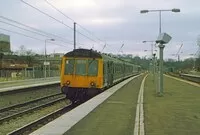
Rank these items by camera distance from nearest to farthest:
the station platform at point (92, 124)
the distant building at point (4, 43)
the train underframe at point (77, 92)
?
the station platform at point (92, 124)
the train underframe at point (77, 92)
the distant building at point (4, 43)

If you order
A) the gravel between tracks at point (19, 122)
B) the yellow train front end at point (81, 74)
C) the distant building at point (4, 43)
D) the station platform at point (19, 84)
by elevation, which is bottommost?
the gravel between tracks at point (19, 122)

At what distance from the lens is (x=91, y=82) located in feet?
81.9

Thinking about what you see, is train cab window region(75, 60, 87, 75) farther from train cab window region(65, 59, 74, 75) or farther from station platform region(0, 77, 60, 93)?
station platform region(0, 77, 60, 93)

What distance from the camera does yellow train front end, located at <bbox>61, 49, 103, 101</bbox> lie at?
81.7ft

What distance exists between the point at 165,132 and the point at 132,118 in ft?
9.87

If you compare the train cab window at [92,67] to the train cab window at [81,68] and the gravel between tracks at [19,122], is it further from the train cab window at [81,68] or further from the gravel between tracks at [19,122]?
the gravel between tracks at [19,122]

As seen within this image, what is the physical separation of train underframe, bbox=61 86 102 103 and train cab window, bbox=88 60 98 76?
0.93 meters

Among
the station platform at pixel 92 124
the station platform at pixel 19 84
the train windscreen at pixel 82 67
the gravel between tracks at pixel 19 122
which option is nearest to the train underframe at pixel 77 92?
the train windscreen at pixel 82 67

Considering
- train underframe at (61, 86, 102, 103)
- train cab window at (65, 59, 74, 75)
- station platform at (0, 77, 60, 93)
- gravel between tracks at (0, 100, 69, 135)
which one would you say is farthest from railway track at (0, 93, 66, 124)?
train cab window at (65, 59, 74, 75)

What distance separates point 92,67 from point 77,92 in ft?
5.52

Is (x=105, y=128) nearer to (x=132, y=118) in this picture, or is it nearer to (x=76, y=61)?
(x=132, y=118)

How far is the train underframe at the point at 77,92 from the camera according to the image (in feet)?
81.4

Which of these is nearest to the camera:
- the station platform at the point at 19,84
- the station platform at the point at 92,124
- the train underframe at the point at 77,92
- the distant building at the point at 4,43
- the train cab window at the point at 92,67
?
the station platform at the point at 92,124

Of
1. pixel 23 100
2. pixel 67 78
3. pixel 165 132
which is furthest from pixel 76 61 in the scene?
pixel 165 132
